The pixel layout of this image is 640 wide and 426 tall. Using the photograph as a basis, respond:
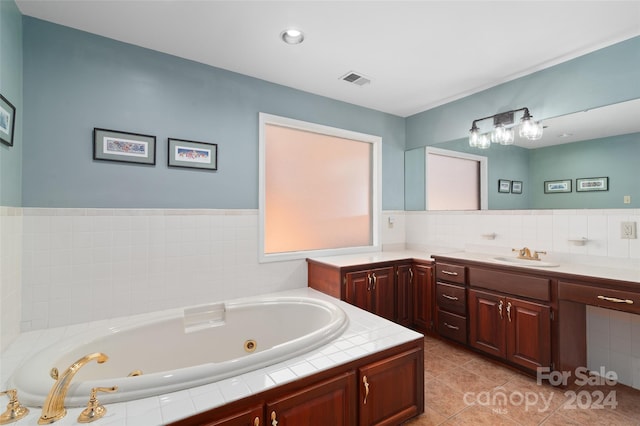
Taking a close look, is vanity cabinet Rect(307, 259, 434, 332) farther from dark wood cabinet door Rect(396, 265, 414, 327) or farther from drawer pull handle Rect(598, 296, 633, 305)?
drawer pull handle Rect(598, 296, 633, 305)

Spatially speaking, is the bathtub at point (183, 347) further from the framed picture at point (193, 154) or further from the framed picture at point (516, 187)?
the framed picture at point (516, 187)

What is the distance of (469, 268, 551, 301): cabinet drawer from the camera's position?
2.16 metres

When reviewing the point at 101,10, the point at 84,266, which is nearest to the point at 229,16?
the point at 101,10

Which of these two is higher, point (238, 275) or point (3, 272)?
point (3, 272)

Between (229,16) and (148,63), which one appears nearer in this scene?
(229,16)

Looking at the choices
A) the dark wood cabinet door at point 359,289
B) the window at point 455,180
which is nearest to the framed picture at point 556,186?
the window at point 455,180

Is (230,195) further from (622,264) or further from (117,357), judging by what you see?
(622,264)

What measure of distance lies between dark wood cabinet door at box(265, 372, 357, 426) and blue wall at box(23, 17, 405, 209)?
1.68 meters

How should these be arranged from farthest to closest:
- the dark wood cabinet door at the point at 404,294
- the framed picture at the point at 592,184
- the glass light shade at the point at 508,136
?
the dark wood cabinet door at the point at 404,294 < the glass light shade at the point at 508,136 < the framed picture at the point at 592,184

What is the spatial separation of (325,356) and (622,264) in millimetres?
2306

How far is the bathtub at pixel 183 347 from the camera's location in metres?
1.24

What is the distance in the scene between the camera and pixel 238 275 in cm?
263

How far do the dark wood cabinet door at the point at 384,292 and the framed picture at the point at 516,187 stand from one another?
54.7 inches

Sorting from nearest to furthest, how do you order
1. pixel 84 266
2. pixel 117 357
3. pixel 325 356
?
pixel 325 356 → pixel 117 357 → pixel 84 266
